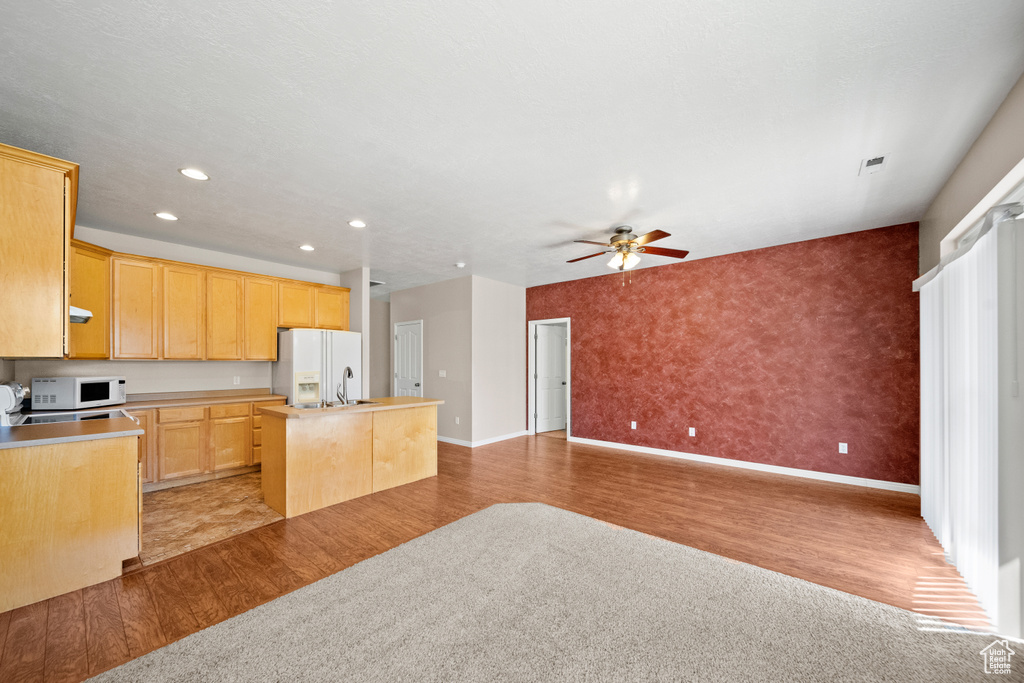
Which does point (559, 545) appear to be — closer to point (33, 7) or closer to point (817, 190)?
point (817, 190)

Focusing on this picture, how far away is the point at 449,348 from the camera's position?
6.30 metres

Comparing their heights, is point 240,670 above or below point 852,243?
below

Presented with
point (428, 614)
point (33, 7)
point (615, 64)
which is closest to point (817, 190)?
point (615, 64)

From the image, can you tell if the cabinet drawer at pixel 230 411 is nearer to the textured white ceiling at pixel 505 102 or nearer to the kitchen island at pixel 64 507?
the kitchen island at pixel 64 507

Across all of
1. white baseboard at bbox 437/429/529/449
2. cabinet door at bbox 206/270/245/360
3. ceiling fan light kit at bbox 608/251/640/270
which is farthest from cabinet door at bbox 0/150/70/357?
white baseboard at bbox 437/429/529/449

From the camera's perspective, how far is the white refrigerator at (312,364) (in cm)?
503

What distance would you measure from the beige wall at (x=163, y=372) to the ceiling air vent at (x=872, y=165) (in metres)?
6.64

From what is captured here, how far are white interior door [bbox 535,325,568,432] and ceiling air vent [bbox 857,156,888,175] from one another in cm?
487

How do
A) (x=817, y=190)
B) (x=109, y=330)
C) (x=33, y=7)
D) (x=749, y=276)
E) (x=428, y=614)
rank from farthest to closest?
(x=749, y=276)
(x=109, y=330)
(x=817, y=190)
(x=428, y=614)
(x=33, y=7)

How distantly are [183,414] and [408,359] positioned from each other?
129 inches

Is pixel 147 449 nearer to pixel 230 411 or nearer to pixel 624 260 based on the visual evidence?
pixel 230 411

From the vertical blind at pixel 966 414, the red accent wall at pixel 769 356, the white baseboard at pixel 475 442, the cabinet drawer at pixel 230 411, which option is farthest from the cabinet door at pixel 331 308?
the vertical blind at pixel 966 414

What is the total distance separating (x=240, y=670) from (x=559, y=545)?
193 centimetres

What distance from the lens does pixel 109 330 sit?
13.0 ft
